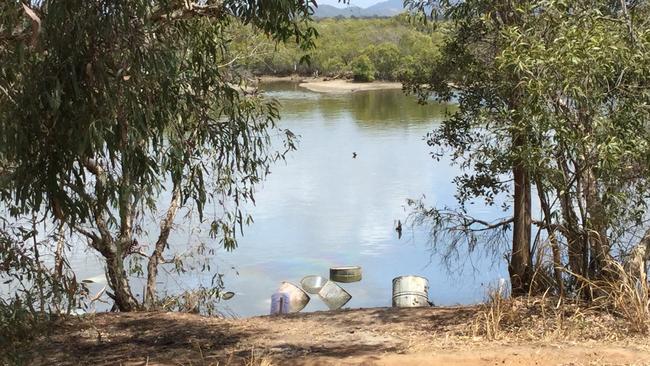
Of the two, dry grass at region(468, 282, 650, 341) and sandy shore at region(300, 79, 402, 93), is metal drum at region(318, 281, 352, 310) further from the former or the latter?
sandy shore at region(300, 79, 402, 93)

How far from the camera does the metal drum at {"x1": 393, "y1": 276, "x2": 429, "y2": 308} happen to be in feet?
26.1

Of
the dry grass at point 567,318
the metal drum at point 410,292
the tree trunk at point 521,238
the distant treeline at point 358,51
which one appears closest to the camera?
the dry grass at point 567,318

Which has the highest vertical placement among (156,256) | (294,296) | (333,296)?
A: (156,256)

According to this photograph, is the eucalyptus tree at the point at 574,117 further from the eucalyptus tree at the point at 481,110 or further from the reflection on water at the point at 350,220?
Answer: the reflection on water at the point at 350,220

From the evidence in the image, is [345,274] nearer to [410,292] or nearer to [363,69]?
[410,292]

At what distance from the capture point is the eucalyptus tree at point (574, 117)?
13.1 feet

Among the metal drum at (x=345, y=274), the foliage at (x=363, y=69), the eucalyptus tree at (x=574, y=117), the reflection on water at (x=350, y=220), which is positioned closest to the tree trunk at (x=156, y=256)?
the reflection on water at (x=350, y=220)

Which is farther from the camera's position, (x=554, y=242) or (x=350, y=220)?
(x=350, y=220)

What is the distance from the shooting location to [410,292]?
808cm

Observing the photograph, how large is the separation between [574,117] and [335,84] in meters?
31.5

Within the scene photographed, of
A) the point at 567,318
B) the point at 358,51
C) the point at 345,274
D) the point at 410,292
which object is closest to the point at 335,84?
the point at 358,51

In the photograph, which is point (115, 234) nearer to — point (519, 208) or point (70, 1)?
point (519, 208)

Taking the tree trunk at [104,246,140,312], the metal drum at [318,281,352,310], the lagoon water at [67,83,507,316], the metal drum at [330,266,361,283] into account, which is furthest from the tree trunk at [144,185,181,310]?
the metal drum at [330,266,361,283]

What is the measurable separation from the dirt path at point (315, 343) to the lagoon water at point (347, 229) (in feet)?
5.27
